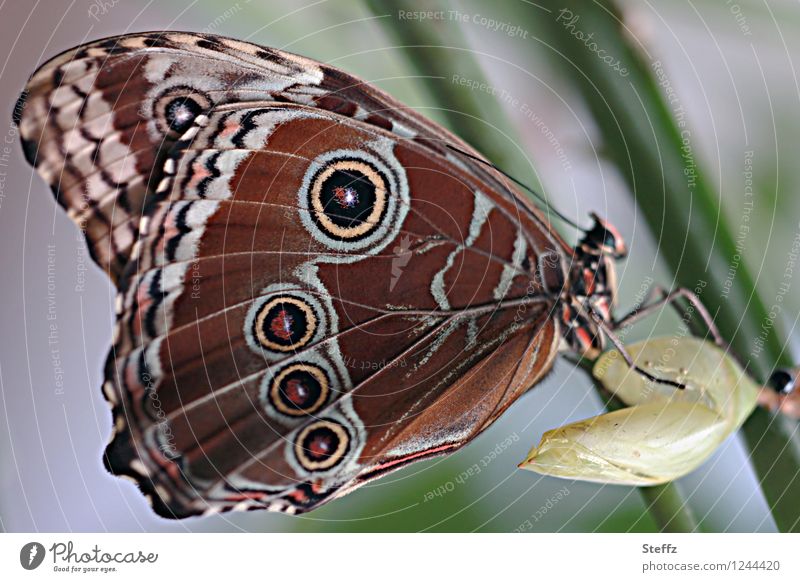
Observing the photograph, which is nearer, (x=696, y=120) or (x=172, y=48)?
(x=172, y=48)

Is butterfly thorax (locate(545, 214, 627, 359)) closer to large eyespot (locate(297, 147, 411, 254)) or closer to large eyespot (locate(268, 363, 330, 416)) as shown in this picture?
large eyespot (locate(297, 147, 411, 254))

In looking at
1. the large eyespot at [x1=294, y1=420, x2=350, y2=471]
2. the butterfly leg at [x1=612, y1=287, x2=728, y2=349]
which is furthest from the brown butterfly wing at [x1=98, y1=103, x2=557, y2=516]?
the butterfly leg at [x1=612, y1=287, x2=728, y2=349]

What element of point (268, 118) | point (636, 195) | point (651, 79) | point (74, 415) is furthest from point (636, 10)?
point (74, 415)

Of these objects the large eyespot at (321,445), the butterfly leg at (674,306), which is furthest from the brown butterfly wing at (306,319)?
the butterfly leg at (674,306)

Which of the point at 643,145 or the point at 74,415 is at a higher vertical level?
the point at 643,145
